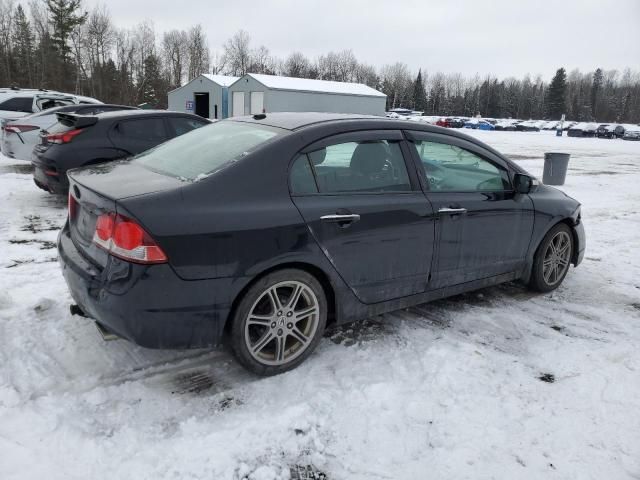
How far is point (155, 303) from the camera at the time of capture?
260cm

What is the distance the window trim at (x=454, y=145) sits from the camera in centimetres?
368

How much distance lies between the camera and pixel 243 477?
7.48 feet

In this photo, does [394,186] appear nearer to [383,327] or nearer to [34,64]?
[383,327]

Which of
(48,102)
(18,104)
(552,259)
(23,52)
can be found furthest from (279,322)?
(23,52)

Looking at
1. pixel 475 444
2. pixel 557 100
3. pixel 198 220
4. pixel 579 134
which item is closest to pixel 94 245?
pixel 198 220

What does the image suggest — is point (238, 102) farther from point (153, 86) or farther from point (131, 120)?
point (153, 86)

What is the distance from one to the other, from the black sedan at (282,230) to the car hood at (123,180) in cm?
2

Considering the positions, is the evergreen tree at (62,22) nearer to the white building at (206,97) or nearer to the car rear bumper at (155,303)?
the white building at (206,97)

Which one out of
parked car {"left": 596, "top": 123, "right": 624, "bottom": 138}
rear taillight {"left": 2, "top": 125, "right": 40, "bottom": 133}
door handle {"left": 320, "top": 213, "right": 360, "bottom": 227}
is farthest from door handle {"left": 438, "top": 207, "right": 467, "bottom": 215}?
parked car {"left": 596, "top": 123, "right": 624, "bottom": 138}

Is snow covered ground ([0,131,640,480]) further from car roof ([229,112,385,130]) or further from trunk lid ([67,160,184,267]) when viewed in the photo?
car roof ([229,112,385,130])

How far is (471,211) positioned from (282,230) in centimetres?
170

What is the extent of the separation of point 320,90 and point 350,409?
115ft

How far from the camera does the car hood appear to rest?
2787 millimetres

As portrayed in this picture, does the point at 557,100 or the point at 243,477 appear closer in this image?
the point at 243,477
